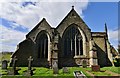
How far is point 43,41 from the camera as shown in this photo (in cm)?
2930

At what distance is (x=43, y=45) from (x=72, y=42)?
4.88m

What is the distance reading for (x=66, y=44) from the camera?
2925cm

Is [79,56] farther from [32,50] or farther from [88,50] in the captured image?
[32,50]

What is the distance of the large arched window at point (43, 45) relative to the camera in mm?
28905

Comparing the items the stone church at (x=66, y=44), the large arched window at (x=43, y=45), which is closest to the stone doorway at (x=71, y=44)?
the stone church at (x=66, y=44)

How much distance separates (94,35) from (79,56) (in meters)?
4.84

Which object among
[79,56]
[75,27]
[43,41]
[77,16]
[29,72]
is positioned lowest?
[29,72]

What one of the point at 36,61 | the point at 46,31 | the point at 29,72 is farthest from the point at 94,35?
the point at 29,72

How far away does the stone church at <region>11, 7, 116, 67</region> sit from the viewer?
28.1 meters

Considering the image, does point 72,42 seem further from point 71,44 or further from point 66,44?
point 66,44

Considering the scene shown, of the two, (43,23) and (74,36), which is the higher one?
(43,23)

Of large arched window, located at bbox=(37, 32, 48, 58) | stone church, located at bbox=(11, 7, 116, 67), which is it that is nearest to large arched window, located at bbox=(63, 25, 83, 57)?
stone church, located at bbox=(11, 7, 116, 67)

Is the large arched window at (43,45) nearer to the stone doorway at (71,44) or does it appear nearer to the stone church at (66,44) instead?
the stone church at (66,44)

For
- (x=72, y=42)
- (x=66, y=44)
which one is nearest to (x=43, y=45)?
(x=66, y=44)
